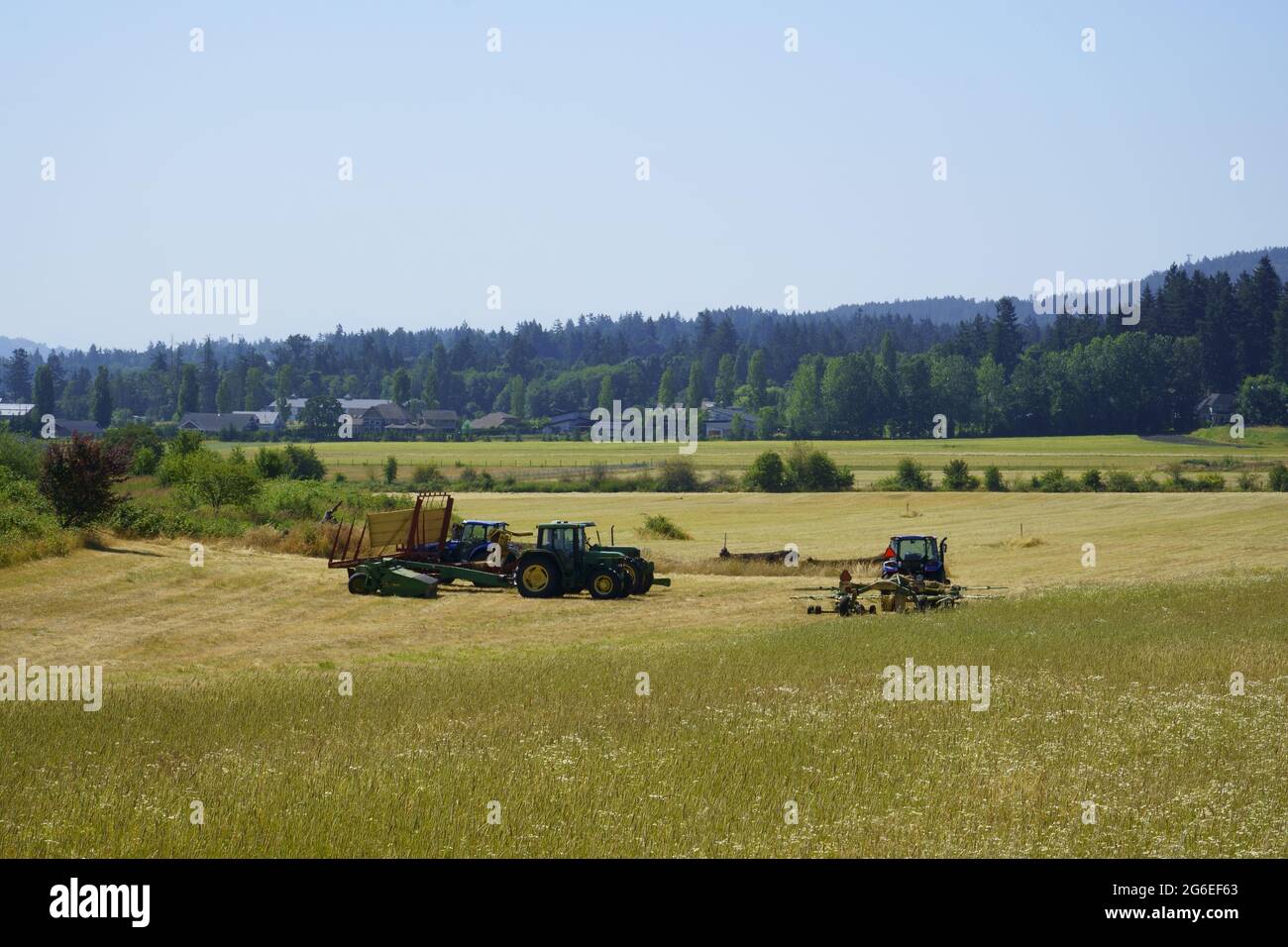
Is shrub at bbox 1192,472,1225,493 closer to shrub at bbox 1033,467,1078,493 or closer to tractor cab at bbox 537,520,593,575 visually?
shrub at bbox 1033,467,1078,493

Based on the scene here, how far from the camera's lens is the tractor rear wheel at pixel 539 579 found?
32250mm

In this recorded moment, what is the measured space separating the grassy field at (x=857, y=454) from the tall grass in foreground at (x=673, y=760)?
68182 mm

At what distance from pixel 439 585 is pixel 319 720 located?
743 inches

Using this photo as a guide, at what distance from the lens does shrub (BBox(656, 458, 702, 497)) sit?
3305 inches

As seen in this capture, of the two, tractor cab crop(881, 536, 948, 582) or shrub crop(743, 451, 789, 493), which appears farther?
shrub crop(743, 451, 789, 493)

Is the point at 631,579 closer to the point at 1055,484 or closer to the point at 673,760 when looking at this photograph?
the point at 673,760

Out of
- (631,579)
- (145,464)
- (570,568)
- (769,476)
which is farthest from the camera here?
(769,476)

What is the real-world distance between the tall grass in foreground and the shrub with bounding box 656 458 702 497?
62156 millimetres

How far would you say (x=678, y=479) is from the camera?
279 ft

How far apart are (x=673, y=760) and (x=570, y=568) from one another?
19.7 meters

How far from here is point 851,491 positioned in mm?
80375

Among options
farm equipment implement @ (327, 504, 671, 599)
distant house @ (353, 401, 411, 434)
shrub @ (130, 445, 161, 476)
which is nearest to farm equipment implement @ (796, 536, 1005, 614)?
farm equipment implement @ (327, 504, 671, 599)

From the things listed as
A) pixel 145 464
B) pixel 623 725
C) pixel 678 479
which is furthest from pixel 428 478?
pixel 623 725
